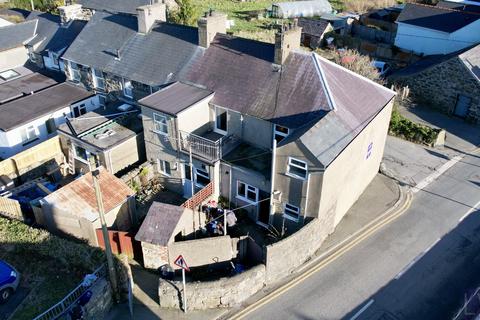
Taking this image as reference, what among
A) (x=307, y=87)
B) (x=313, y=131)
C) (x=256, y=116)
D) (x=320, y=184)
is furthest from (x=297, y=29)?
(x=320, y=184)

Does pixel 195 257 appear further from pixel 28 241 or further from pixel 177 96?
pixel 177 96

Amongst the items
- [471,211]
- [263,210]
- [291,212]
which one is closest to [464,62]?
[471,211]

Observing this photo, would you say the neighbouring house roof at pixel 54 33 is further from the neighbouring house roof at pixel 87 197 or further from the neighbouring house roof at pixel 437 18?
the neighbouring house roof at pixel 437 18

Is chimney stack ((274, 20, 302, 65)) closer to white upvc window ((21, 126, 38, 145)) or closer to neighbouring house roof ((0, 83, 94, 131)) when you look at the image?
neighbouring house roof ((0, 83, 94, 131))

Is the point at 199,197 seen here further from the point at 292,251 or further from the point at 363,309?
the point at 363,309

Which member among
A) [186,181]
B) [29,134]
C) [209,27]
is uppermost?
[209,27]

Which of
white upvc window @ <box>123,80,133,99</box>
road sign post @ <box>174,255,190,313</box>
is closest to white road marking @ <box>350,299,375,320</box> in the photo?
road sign post @ <box>174,255,190,313</box>

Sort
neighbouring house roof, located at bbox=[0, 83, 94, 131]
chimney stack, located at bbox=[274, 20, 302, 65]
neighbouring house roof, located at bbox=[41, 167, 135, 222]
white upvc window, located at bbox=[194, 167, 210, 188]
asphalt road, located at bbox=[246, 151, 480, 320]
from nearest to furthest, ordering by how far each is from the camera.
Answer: asphalt road, located at bbox=[246, 151, 480, 320] < neighbouring house roof, located at bbox=[41, 167, 135, 222] < chimney stack, located at bbox=[274, 20, 302, 65] < white upvc window, located at bbox=[194, 167, 210, 188] < neighbouring house roof, located at bbox=[0, 83, 94, 131]
